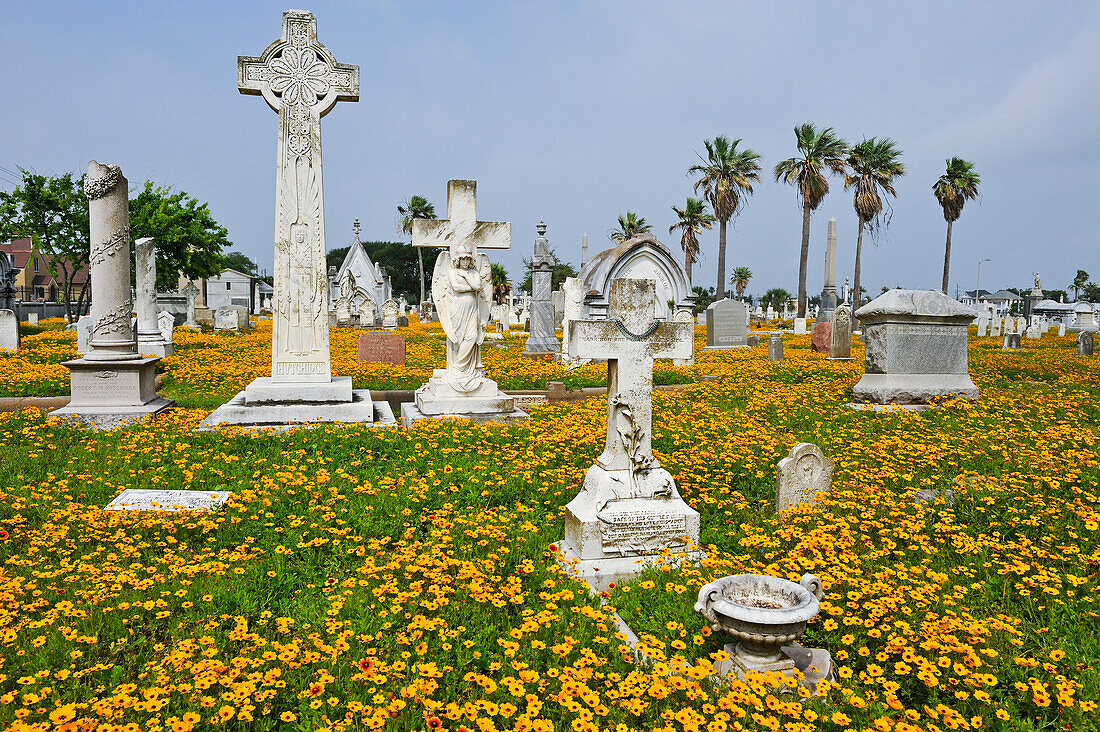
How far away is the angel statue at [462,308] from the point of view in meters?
9.55

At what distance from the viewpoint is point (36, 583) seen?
3896 mm

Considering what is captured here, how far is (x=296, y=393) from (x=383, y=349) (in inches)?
279

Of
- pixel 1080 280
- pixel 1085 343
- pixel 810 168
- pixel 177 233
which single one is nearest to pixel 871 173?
pixel 810 168

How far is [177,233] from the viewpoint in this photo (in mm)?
25719

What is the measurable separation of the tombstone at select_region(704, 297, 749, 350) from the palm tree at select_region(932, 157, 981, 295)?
27719 millimetres

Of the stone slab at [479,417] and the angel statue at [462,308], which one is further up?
the angel statue at [462,308]

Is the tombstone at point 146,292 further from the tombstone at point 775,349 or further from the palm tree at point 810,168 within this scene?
the palm tree at point 810,168

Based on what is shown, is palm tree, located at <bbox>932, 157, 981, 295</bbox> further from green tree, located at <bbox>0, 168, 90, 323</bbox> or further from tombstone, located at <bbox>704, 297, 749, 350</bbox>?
green tree, located at <bbox>0, 168, 90, 323</bbox>

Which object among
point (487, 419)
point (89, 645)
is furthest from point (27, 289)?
point (89, 645)

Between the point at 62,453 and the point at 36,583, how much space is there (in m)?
3.59

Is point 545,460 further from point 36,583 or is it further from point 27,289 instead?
point 27,289

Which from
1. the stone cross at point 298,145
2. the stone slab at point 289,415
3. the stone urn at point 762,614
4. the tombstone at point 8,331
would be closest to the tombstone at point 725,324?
the stone slab at point 289,415

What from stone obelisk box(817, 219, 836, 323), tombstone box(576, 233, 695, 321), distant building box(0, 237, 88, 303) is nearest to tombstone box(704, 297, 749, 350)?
tombstone box(576, 233, 695, 321)

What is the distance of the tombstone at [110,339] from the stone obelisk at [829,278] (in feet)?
86.1
